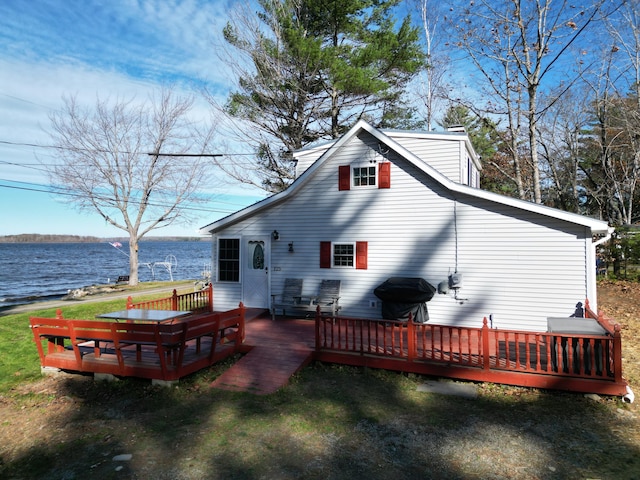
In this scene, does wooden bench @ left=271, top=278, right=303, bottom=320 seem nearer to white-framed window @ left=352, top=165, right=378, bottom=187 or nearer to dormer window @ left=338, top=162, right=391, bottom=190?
dormer window @ left=338, top=162, right=391, bottom=190

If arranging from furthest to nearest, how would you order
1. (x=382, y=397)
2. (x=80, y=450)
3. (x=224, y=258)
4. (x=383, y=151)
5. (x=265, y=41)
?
(x=265, y=41) → (x=224, y=258) → (x=383, y=151) → (x=382, y=397) → (x=80, y=450)

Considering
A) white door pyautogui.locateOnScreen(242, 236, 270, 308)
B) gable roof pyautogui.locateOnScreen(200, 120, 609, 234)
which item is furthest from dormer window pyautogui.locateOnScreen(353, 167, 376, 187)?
white door pyautogui.locateOnScreen(242, 236, 270, 308)

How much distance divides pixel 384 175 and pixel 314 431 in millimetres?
Result: 7477

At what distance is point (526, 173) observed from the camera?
106ft

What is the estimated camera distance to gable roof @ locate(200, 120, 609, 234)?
8.96 meters

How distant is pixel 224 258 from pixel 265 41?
1262 centimetres

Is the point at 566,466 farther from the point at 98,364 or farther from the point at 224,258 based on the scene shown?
the point at 224,258

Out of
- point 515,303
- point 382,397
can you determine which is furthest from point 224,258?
point 515,303

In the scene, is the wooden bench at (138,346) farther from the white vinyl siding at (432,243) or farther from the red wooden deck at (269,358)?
the white vinyl siding at (432,243)

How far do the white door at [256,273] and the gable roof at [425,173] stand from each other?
100 centimetres

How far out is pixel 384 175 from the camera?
1121 centimetres

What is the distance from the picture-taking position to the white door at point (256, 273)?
12.8m

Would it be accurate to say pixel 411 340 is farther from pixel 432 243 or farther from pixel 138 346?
pixel 138 346

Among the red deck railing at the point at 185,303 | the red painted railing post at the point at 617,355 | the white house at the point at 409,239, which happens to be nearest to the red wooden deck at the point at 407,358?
the red painted railing post at the point at 617,355
